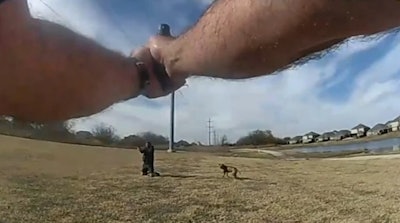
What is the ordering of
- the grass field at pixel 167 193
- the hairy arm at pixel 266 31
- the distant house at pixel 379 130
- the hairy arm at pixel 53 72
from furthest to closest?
the distant house at pixel 379 130
the grass field at pixel 167 193
the hairy arm at pixel 53 72
the hairy arm at pixel 266 31

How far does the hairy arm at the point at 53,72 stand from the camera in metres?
0.65

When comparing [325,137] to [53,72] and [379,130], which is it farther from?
[53,72]

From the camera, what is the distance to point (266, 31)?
56cm

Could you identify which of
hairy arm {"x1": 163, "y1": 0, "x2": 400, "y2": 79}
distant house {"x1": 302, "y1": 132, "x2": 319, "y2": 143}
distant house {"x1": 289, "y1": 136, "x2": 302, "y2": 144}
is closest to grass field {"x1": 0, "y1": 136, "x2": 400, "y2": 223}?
hairy arm {"x1": 163, "y1": 0, "x2": 400, "y2": 79}

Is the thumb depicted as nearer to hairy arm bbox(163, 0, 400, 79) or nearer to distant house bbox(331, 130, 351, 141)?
hairy arm bbox(163, 0, 400, 79)

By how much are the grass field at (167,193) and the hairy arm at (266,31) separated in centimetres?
381

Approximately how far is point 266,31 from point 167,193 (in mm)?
5279

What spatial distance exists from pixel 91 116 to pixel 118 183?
5.88 meters

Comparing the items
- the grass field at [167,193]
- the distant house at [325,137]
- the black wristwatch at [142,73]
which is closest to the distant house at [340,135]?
the distant house at [325,137]

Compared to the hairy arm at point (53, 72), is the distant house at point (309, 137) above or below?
above

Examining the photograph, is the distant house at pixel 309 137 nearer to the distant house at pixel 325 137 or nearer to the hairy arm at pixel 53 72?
the distant house at pixel 325 137

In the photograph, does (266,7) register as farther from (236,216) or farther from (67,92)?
(236,216)

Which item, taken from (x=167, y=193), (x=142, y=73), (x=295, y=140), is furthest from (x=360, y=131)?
(x=142, y=73)

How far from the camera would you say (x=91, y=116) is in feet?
2.48
